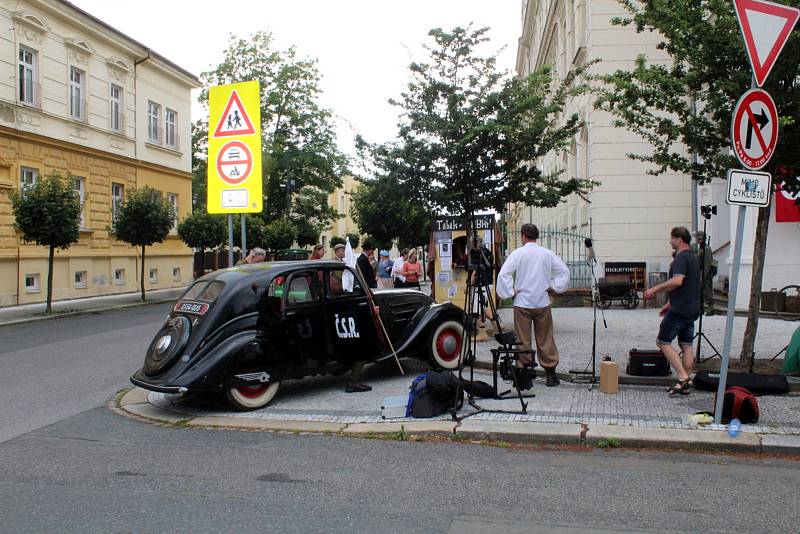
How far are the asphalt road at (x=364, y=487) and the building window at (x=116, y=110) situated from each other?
23232 mm

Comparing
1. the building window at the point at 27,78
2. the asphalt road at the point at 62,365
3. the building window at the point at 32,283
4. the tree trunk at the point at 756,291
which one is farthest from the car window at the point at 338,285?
the building window at the point at 27,78

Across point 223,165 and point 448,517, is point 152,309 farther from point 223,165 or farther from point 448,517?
point 448,517

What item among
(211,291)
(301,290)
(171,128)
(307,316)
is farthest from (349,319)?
(171,128)

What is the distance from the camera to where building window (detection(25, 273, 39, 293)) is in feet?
68.8

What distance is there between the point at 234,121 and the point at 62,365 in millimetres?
4852

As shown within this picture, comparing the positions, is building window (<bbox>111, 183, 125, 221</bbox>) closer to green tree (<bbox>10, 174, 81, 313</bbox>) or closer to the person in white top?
green tree (<bbox>10, 174, 81, 313</bbox>)

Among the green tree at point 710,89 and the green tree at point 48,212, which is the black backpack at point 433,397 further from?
the green tree at point 48,212

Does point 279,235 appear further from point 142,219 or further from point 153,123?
point 142,219

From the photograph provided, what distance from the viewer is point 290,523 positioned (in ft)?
12.8

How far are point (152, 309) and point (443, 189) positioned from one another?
11.9m

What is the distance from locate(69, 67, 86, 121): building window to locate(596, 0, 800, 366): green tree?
2133 cm

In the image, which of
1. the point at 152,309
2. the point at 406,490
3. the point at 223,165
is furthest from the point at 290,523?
the point at 152,309

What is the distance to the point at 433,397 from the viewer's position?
21.1ft

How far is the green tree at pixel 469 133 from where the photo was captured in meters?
11.9
